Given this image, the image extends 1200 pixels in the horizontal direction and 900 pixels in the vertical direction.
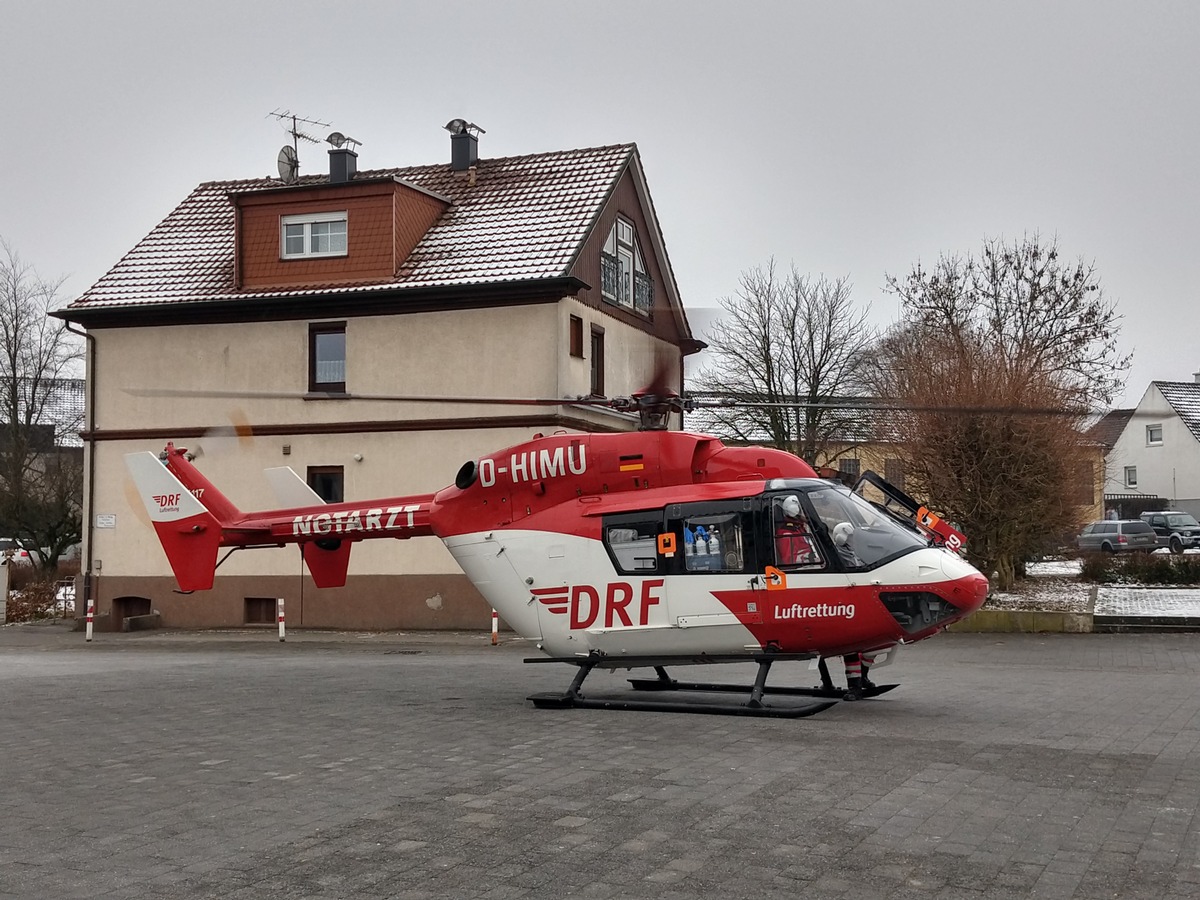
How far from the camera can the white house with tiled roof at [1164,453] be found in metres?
59.1

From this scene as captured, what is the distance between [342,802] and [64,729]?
4.90 meters

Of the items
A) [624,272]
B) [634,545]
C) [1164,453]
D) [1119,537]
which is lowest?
[1119,537]

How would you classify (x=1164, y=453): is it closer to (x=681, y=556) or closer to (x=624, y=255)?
(x=624, y=255)

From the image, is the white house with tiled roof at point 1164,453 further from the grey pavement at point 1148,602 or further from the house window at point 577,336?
the house window at point 577,336

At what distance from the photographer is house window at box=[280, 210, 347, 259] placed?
1021 inches

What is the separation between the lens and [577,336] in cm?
2489

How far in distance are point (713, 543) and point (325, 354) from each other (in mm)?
15241

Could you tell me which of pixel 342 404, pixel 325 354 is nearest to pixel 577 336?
pixel 342 404

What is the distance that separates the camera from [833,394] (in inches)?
1647

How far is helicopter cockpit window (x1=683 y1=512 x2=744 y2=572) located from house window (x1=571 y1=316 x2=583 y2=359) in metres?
12.4

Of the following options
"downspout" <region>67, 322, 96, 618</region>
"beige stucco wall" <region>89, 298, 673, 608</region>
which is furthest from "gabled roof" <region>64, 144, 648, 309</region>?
"downspout" <region>67, 322, 96, 618</region>

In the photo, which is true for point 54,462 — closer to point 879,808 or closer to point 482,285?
point 482,285

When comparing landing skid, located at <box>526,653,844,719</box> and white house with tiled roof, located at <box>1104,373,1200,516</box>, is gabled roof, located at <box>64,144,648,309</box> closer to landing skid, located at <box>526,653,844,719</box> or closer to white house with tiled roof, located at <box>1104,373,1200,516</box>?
landing skid, located at <box>526,653,844,719</box>

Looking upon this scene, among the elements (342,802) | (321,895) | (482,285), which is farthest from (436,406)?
(321,895)
